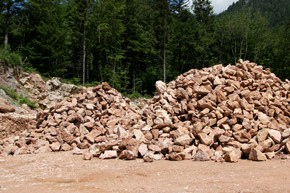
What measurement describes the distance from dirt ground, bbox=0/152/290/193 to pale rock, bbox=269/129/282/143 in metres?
0.92

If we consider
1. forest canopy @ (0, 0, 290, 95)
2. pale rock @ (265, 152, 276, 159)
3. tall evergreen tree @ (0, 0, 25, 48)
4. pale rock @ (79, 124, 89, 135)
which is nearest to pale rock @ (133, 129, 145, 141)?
pale rock @ (79, 124, 89, 135)

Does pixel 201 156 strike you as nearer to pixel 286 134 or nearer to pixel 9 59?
pixel 286 134

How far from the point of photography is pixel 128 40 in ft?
126

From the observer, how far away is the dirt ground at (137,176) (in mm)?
5945

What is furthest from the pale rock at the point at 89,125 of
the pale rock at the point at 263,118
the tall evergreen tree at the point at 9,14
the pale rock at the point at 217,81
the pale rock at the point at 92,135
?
the tall evergreen tree at the point at 9,14

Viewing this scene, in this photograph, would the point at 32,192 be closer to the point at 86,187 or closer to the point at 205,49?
→ the point at 86,187

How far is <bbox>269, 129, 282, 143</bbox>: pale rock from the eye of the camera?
858 centimetres

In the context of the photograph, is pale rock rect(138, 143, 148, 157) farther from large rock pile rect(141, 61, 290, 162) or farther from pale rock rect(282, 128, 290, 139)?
pale rock rect(282, 128, 290, 139)

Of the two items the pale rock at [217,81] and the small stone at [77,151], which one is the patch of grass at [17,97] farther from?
the pale rock at [217,81]

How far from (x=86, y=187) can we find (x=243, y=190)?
299 centimetres

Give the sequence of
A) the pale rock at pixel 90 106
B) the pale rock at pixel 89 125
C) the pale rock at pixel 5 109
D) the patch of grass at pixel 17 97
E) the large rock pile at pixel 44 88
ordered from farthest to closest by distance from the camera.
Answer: the large rock pile at pixel 44 88 → the patch of grass at pixel 17 97 → the pale rock at pixel 5 109 → the pale rock at pixel 90 106 → the pale rock at pixel 89 125

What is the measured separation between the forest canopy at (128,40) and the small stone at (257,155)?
20.6m

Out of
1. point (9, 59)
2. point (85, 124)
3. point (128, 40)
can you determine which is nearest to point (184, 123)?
point (85, 124)

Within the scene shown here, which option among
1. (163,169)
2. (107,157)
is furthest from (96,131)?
(163,169)
